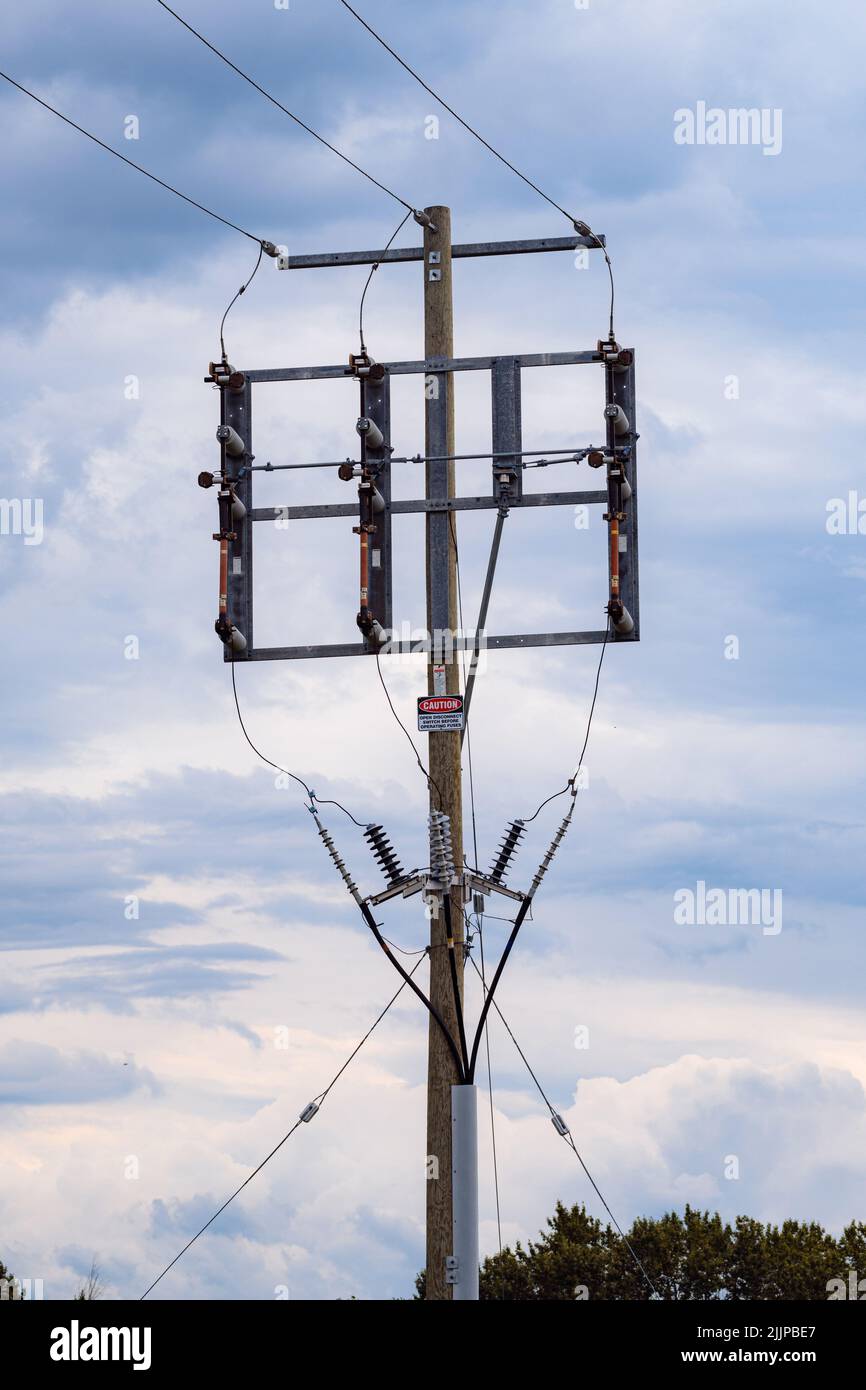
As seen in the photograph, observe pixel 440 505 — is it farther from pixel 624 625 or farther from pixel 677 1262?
pixel 677 1262

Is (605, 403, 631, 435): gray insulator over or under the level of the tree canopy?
over

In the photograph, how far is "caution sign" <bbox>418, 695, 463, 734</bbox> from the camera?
1970 cm

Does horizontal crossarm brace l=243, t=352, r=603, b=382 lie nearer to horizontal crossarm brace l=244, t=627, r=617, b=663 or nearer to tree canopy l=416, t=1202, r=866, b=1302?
horizontal crossarm brace l=244, t=627, r=617, b=663

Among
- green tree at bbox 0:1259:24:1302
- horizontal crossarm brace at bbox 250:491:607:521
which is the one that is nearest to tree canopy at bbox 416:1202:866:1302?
Result: green tree at bbox 0:1259:24:1302

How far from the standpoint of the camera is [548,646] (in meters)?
20.0

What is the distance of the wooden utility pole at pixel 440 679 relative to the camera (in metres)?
19.1

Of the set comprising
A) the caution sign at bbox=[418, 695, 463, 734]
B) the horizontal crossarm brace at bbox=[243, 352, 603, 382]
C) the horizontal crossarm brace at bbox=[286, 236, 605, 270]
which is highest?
the horizontal crossarm brace at bbox=[286, 236, 605, 270]

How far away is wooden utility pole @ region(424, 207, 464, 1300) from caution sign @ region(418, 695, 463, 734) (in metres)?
0.09

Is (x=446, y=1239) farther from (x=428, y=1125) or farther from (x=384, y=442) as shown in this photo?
(x=384, y=442)

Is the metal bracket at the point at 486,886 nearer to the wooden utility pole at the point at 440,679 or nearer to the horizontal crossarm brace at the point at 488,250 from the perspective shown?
the wooden utility pole at the point at 440,679
